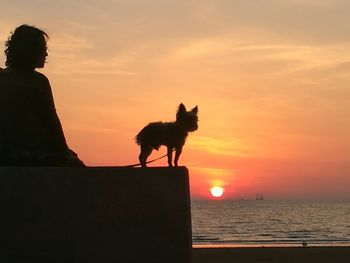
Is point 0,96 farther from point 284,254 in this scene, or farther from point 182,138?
point 284,254

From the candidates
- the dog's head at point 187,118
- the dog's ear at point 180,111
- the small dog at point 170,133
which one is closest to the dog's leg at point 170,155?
the small dog at point 170,133

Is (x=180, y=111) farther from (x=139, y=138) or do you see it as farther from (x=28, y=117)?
(x=28, y=117)

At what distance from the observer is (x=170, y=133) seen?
270 inches

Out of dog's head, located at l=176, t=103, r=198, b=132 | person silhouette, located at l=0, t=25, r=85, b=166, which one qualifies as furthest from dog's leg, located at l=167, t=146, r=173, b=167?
person silhouette, located at l=0, t=25, r=85, b=166

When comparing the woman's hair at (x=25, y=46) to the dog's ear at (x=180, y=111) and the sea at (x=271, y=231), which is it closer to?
the dog's ear at (x=180, y=111)

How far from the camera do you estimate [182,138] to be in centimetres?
680

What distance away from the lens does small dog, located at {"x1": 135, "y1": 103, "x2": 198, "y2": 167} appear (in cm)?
678

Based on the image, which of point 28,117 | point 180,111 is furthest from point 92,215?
point 180,111

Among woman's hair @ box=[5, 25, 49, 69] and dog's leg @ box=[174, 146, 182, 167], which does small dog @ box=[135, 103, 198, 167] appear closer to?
dog's leg @ box=[174, 146, 182, 167]

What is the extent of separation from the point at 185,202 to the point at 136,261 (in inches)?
23.6

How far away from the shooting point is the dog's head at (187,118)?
684 cm

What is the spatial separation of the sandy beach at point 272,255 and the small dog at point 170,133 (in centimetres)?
1001

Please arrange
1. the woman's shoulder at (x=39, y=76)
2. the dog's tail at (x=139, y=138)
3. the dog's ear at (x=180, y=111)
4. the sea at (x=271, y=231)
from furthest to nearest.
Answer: the sea at (x=271, y=231), the dog's tail at (x=139, y=138), the dog's ear at (x=180, y=111), the woman's shoulder at (x=39, y=76)

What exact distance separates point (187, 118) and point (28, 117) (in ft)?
7.69
